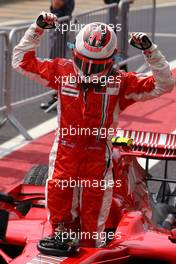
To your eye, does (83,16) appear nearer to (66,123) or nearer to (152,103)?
(152,103)

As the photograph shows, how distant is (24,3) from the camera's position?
92.3ft

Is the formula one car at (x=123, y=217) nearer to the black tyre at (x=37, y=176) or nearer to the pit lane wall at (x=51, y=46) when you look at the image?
the black tyre at (x=37, y=176)

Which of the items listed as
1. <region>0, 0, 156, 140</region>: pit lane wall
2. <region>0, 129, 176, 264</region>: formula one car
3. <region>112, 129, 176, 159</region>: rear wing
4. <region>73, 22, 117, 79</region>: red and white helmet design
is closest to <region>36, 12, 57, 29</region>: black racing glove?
<region>73, 22, 117, 79</region>: red and white helmet design

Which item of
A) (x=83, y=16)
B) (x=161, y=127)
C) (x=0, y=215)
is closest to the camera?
(x=0, y=215)

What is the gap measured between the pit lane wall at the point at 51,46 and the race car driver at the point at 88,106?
13.8 ft

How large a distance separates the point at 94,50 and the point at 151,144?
2.04 m

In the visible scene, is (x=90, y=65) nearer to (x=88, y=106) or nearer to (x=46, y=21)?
(x=88, y=106)

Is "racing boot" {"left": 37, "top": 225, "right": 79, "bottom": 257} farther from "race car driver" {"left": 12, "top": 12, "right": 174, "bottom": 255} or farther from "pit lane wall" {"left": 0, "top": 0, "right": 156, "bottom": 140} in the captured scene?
"pit lane wall" {"left": 0, "top": 0, "right": 156, "bottom": 140}

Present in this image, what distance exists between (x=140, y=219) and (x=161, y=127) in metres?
5.90

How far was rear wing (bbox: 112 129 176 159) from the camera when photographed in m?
8.14

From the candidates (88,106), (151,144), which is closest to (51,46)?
(151,144)

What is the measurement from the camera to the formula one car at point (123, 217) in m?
6.30

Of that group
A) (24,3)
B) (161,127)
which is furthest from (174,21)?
(161,127)

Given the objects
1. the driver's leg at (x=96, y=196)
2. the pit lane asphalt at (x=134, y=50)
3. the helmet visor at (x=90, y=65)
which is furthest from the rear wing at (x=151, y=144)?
the pit lane asphalt at (x=134, y=50)
